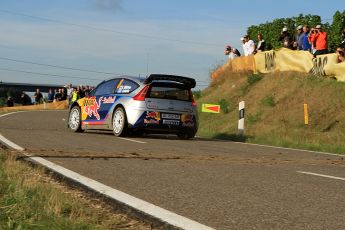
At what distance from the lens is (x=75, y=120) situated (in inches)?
625

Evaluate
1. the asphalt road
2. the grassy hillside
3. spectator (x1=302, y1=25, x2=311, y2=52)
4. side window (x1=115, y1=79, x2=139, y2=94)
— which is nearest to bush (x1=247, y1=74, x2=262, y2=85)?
the grassy hillside

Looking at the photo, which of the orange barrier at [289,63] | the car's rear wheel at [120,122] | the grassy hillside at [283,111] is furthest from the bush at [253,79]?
the car's rear wheel at [120,122]

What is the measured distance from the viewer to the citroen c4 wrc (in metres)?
13.8

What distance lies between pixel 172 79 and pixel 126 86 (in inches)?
45.7

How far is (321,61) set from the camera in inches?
778

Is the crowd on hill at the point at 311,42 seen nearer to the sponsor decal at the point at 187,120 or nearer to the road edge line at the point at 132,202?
the sponsor decal at the point at 187,120

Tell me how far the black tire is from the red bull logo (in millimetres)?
805

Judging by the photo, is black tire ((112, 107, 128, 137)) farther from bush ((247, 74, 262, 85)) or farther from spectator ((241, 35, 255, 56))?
spectator ((241, 35, 255, 56))

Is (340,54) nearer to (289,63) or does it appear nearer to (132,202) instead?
(289,63)

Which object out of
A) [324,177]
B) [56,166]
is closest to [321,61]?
[324,177]

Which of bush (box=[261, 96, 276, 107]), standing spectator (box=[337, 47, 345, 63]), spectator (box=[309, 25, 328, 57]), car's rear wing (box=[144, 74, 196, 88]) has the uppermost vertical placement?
spectator (box=[309, 25, 328, 57])

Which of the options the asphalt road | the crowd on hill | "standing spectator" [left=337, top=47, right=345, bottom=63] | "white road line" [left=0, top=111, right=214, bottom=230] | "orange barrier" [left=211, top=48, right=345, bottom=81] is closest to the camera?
"white road line" [left=0, top=111, right=214, bottom=230]

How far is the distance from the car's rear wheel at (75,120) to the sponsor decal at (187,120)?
3.13 metres

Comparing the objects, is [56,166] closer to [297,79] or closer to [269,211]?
[269,211]
